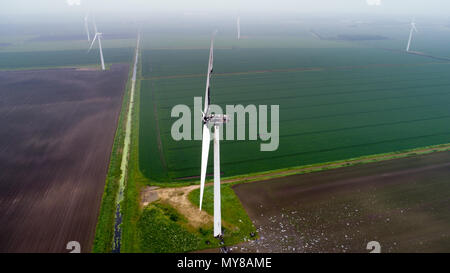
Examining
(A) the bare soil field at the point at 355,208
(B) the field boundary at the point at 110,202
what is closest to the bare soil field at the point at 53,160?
(B) the field boundary at the point at 110,202

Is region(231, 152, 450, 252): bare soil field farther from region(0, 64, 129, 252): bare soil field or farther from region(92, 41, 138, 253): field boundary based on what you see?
region(0, 64, 129, 252): bare soil field

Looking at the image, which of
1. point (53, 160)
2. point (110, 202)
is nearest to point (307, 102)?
point (110, 202)

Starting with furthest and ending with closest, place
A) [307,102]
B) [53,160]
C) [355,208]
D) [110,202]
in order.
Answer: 1. [307,102]
2. [53,160]
3. [110,202]
4. [355,208]

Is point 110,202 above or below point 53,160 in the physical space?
below

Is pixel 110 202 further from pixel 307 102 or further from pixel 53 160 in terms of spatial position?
pixel 307 102
